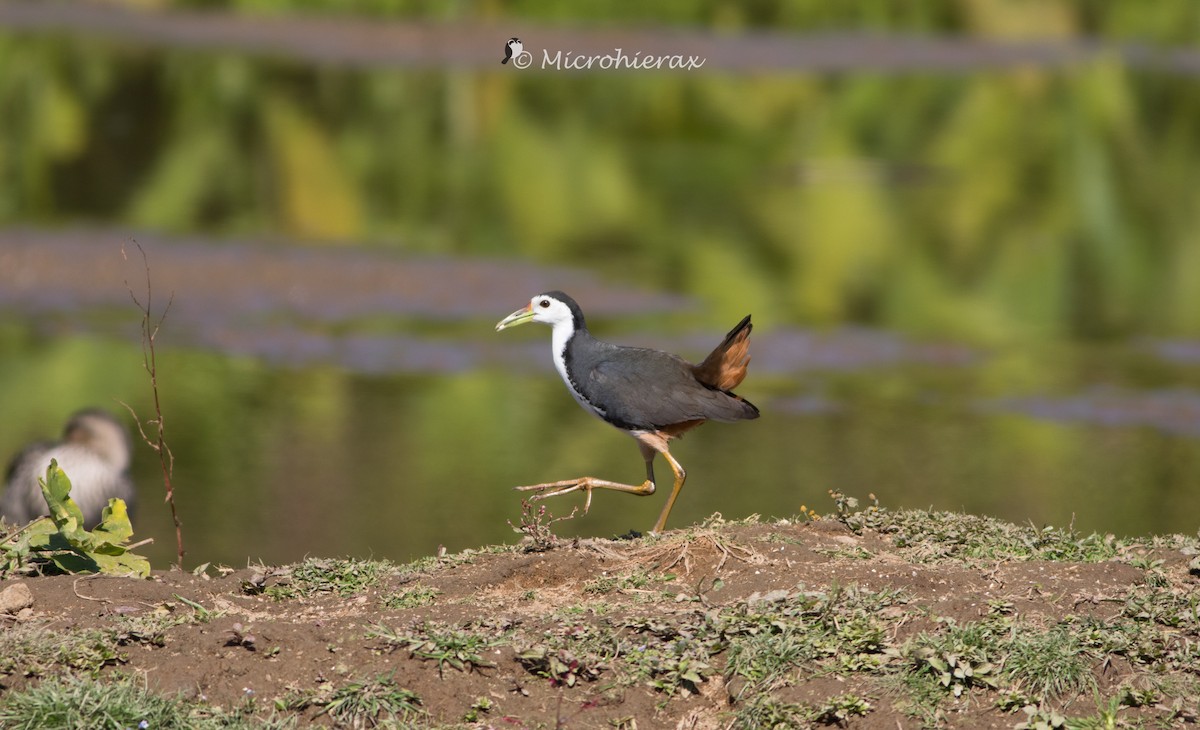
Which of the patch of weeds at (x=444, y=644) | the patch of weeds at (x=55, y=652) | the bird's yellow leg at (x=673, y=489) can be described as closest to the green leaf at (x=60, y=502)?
the patch of weeds at (x=55, y=652)

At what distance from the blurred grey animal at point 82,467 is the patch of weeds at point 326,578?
481 centimetres

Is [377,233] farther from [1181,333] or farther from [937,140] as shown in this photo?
[937,140]

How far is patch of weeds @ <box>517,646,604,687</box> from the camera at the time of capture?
5734mm

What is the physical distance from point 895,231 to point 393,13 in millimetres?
17636

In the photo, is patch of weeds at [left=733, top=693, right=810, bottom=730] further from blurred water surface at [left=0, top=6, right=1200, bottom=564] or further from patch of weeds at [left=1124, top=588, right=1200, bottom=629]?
blurred water surface at [left=0, top=6, right=1200, bottom=564]

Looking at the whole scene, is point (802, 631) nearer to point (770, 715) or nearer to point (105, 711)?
point (770, 715)

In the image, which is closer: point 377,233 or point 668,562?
point 668,562

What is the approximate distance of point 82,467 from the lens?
37.0 ft

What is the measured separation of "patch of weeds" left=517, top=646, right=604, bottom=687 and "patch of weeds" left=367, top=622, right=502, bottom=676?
135 mm

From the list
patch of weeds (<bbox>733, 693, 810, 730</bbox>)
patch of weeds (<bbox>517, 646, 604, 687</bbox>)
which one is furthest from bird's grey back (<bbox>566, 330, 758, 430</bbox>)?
patch of weeds (<bbox>733, 693, 810, 730</bbox>)

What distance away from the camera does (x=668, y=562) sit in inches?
266

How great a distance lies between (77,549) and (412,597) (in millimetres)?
1407

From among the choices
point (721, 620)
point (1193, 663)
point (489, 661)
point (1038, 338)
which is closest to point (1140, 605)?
point (1193, 663)

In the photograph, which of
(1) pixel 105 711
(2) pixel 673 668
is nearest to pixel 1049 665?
(2) pixel 673 668
